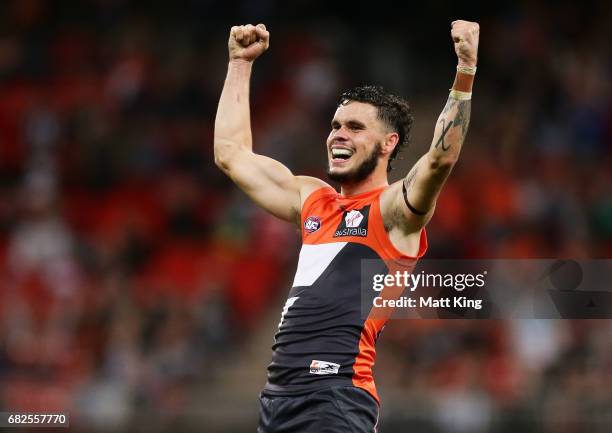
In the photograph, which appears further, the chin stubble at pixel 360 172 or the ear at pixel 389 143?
the ear at pixel 389 143

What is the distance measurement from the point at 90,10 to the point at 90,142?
2545 mm

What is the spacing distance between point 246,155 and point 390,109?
790mm

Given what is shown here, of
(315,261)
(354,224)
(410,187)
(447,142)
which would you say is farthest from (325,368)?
(447,142)

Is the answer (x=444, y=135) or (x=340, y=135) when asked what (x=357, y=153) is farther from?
(x=444, y=135)

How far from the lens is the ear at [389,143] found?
526 centimetres

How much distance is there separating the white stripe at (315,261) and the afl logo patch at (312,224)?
108 mm

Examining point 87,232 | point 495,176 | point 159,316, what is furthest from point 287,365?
point 87,232

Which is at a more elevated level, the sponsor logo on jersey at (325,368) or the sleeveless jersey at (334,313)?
the sleeveless jersey at (334,313)

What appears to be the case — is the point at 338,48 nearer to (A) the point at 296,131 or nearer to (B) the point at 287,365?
(A) the point at 296,131

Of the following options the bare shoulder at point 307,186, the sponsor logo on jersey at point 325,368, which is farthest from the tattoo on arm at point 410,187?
the sponsor logo on jersey at point 325,368

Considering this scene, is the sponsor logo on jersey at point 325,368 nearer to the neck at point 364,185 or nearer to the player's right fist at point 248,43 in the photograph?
the neck at point 364,185

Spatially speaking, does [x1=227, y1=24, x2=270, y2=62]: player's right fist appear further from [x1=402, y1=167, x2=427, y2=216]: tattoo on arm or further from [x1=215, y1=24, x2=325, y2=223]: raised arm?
[x1=402, y1=167, x2=427, y2=216]: tattoo on arm

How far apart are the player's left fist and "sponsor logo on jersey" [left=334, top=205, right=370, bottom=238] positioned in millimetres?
830
